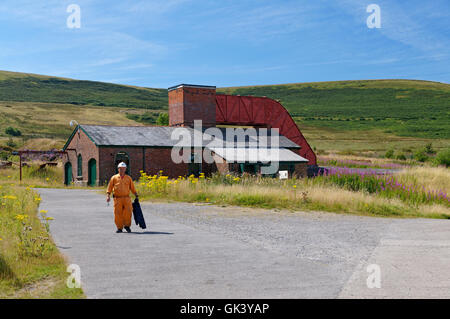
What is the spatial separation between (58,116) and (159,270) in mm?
104024

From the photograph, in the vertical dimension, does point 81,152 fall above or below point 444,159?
above

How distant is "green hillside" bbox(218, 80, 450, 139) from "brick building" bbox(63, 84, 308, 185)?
6913cm

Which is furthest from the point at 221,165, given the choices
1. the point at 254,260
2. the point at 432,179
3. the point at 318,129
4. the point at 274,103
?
the point at 318,129

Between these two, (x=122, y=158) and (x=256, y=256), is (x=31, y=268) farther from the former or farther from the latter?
(x=122, y=158)

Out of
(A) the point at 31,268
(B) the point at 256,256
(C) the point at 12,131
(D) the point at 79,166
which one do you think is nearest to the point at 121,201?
(A) the point at 31,268

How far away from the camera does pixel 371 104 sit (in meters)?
137

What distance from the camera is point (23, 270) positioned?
681 centimetres

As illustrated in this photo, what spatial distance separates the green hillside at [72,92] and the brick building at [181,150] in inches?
3943

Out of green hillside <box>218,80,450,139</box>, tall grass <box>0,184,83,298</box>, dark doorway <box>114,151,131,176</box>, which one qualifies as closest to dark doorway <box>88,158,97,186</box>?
dark doorway <box>114,151,131,176</box>

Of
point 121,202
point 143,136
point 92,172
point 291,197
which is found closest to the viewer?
point 121,202

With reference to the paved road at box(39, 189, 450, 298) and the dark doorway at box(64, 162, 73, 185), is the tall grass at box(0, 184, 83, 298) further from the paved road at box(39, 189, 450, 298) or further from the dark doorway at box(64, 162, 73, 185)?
the dark doorway at box(64, 162, 73, 185)

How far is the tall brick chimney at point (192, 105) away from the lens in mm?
35750

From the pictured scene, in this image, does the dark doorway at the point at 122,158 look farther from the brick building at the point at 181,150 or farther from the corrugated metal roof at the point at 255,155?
the corrugated metal roof at the point at 255,155

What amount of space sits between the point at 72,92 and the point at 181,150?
12415cm
